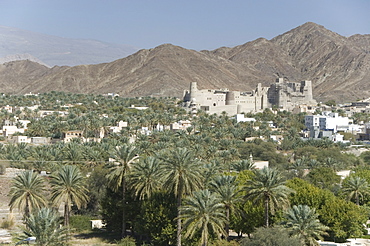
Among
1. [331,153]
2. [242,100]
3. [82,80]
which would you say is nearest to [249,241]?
[331,153]

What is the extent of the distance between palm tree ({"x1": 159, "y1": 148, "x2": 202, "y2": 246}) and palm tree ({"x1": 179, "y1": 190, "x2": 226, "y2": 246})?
126cm

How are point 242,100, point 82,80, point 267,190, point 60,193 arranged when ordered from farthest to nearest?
point 82,80 → point 242,100 → point 60,193 → point 267,190

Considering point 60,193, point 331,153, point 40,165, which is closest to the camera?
point 60,193

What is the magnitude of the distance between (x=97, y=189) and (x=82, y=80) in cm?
15005

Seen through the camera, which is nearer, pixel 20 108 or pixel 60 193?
pixel 60 193

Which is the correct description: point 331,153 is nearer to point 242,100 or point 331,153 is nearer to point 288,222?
point 288,222

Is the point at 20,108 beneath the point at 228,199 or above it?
above

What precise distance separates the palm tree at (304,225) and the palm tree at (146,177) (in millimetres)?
6467

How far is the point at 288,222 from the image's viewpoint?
25.9 m

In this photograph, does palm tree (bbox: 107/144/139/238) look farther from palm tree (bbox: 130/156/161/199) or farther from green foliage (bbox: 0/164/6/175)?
green foliage (bbox: 0/164/6/175)

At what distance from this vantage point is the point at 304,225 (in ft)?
83.9

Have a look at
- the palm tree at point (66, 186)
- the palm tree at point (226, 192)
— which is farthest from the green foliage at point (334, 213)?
the palm tree at point (66, 186)

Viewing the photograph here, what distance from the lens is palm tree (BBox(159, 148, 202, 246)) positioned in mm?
26953

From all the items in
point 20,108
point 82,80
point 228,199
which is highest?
point 82,80
